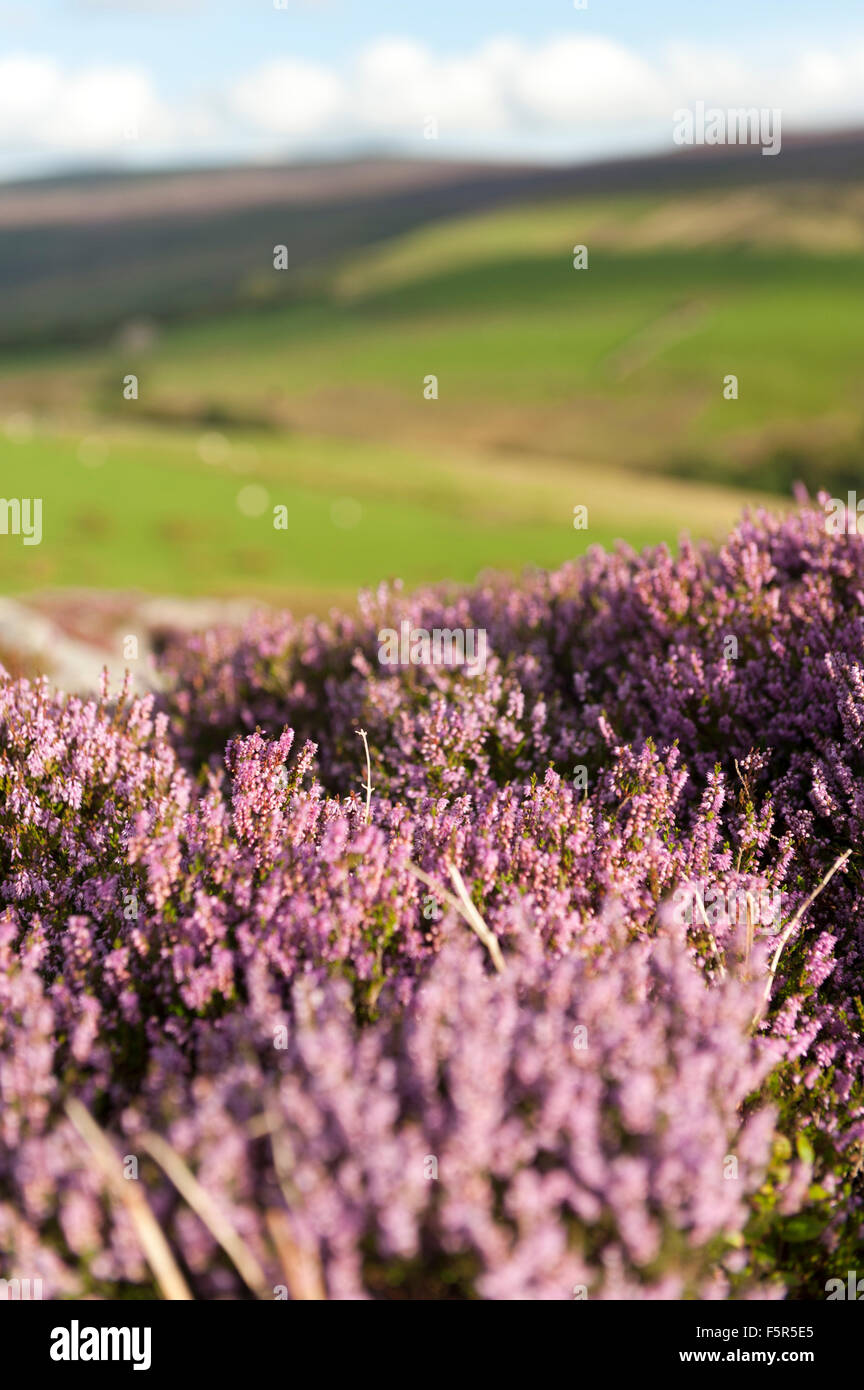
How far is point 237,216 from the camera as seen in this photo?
15550 cm

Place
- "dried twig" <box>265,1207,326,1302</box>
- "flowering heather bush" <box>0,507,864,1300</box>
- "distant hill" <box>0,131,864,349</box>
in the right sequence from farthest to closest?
"distant hill" <box>0,131,864,349</box>
"flowering heather bush" <box>0,507,864,1300</box>
"dried twig" <box>265,1207,326,1302</box>

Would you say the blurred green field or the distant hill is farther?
the distant hill

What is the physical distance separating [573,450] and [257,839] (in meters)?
54.3

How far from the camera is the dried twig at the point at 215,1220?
6.75 feet

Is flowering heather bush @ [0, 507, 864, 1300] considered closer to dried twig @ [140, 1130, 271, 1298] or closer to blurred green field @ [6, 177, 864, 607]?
dried twig @ [140, 1130, 271, 1298]

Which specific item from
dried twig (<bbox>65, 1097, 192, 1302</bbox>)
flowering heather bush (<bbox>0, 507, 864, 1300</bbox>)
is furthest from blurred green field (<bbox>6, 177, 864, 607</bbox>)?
dried twig (<bbox>65, 1097, 192, 1302</bbox>)

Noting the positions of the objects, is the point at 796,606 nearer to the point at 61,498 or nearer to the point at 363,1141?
the point at 363,1141

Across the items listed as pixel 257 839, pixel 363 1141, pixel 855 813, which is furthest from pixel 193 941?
pixel 855 813

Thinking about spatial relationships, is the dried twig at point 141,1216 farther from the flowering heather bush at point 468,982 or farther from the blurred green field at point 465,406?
the blurred green field at point 465,406

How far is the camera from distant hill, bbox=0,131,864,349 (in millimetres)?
109062

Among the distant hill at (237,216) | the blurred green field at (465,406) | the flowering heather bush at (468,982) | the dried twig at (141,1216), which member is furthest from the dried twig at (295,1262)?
the distant hill at (237,216)

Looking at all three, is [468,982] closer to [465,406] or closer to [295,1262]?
[295,1262]

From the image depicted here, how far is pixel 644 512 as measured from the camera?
1404 inches

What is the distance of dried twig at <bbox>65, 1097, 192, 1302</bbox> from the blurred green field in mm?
5165
